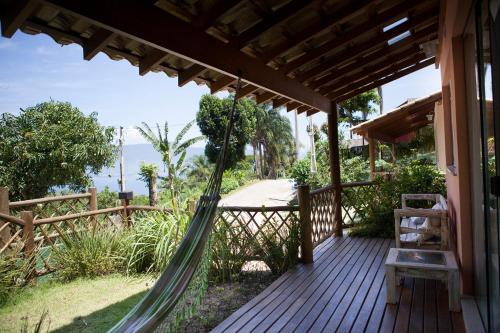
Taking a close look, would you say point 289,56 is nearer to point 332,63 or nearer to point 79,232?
point 332,63

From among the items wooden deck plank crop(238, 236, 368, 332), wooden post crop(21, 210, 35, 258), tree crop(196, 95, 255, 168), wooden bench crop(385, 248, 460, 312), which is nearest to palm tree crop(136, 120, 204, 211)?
wooden post crop(21, 210, 35, 258)

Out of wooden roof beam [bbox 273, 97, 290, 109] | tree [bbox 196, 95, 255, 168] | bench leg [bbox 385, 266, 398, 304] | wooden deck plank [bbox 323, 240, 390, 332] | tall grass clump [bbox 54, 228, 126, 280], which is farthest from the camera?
tree [bbox 196, 95, 255, 168]

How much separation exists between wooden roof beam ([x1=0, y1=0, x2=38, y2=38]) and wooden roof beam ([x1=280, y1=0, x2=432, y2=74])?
2.50 metres

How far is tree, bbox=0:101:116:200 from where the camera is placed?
9.38 meters

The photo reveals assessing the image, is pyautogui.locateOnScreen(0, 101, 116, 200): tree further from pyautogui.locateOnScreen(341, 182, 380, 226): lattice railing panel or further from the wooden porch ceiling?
the wooden porch ceiling

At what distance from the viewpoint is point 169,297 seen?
1.90m

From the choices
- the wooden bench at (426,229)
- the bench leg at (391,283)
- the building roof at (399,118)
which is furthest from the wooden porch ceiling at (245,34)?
the building roof at (399,118)

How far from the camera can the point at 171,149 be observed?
634cm

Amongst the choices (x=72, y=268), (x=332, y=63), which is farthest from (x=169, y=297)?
(x=72, y=268)

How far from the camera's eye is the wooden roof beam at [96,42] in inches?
71.7

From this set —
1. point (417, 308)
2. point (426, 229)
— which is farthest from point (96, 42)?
point (426, 229)

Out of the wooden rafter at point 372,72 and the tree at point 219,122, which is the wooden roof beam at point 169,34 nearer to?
the wooden rafter at point 372,72

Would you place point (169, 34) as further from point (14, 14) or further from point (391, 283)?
point (391, 283)

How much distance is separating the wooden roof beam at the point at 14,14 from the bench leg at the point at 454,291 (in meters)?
2.94
